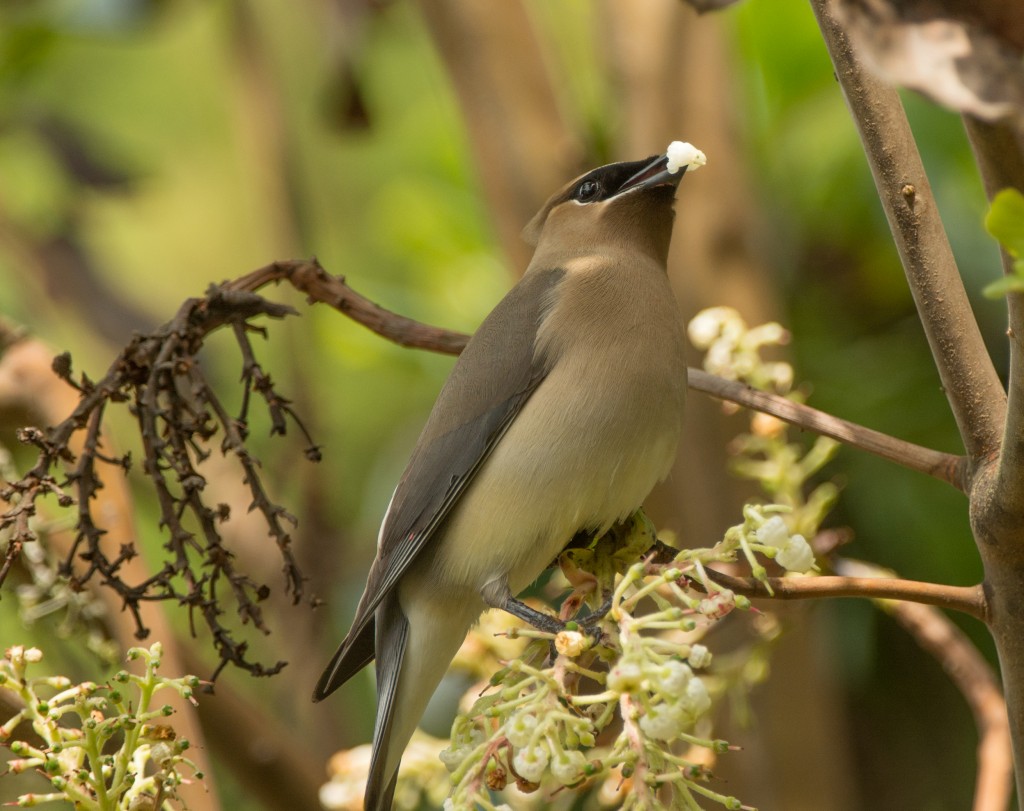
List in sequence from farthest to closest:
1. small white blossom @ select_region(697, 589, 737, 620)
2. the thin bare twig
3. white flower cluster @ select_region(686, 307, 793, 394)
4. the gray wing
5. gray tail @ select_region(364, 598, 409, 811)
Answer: the gray wing, gray tail @ select_region(364, 598, 409, 811), white flower cluster @ select_region(686, 307, 793, 394), small white blossom @ select_region(697, 589, 737, 620), the thin bare twig

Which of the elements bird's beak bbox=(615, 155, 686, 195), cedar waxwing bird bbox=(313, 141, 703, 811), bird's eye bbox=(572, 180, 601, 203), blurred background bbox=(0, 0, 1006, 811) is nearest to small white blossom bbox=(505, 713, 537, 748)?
cedar waxwing bird bbox=(313, 141, 703, 811)

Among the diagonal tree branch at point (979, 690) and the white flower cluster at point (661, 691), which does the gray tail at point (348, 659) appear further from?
the white flower cluster at point (661, 691)

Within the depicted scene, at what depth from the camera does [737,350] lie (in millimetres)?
1586

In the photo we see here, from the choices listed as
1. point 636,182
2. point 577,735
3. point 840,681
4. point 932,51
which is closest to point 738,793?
point 840,681

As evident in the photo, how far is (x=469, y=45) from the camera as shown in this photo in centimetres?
257

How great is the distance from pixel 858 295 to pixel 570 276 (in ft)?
3.22

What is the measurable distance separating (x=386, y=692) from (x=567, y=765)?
0.85 meters

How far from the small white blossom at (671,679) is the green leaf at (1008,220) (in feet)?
1.20

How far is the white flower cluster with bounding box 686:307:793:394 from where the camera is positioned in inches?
60.9

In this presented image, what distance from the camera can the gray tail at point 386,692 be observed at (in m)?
1.67

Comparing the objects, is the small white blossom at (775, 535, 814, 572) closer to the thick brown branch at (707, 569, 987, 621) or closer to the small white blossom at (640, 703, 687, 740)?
the thick brown branch at (707, 569, 987, 621)

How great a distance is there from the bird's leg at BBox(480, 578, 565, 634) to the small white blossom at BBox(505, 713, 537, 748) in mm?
528

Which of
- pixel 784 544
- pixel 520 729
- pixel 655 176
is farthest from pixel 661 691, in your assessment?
pixel 655 176

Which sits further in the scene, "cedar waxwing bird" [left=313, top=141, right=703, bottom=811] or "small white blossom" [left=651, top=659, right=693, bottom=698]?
"cedar waxwing bird" [left=313, top=141, right=703, bottom=811]
